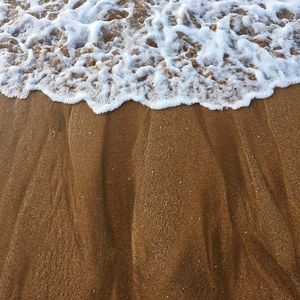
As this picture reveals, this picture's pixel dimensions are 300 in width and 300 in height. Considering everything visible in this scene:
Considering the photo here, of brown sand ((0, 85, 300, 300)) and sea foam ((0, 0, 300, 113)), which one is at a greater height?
sea foam ((0, 0, 300, 113))

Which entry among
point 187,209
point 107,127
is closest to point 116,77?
point 107,127

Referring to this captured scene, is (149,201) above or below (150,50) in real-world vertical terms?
below

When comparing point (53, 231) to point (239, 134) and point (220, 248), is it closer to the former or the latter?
point (220, 248)

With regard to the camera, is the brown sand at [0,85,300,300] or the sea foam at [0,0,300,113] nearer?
the brown sand at [0,85,300,300]

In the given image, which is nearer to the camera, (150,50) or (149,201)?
(149,201)
